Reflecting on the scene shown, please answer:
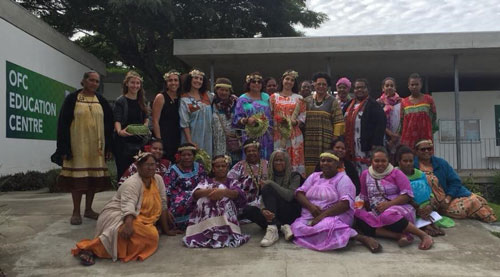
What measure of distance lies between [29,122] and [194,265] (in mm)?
7380

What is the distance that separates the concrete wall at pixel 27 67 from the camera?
8.85 m

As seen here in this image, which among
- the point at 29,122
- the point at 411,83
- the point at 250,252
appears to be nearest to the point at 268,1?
the point at 29,122

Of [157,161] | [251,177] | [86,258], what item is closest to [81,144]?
[157,161]

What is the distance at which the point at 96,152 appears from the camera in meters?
5.25

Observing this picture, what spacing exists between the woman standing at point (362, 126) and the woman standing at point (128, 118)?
271 cm

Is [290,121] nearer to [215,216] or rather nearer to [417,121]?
[215,216]

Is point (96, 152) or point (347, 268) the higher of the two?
point (96, 152)

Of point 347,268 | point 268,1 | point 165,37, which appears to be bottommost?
point 347,268

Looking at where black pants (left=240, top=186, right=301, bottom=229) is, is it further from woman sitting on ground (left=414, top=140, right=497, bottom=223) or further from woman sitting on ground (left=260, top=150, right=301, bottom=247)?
woman sitting on ground (left=414, top=140, right=497, bottom=223)

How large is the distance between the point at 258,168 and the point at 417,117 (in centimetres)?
243

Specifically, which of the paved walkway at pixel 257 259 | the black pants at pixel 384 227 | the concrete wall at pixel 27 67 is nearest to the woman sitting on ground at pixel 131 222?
the paved walkway at pixel 257 259

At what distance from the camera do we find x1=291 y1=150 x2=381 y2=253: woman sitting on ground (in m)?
4.42

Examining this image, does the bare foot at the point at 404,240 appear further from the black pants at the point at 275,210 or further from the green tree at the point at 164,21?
the green tree at the point at 164,21

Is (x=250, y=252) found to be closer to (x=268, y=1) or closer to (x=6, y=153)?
(x=6, y=153)
